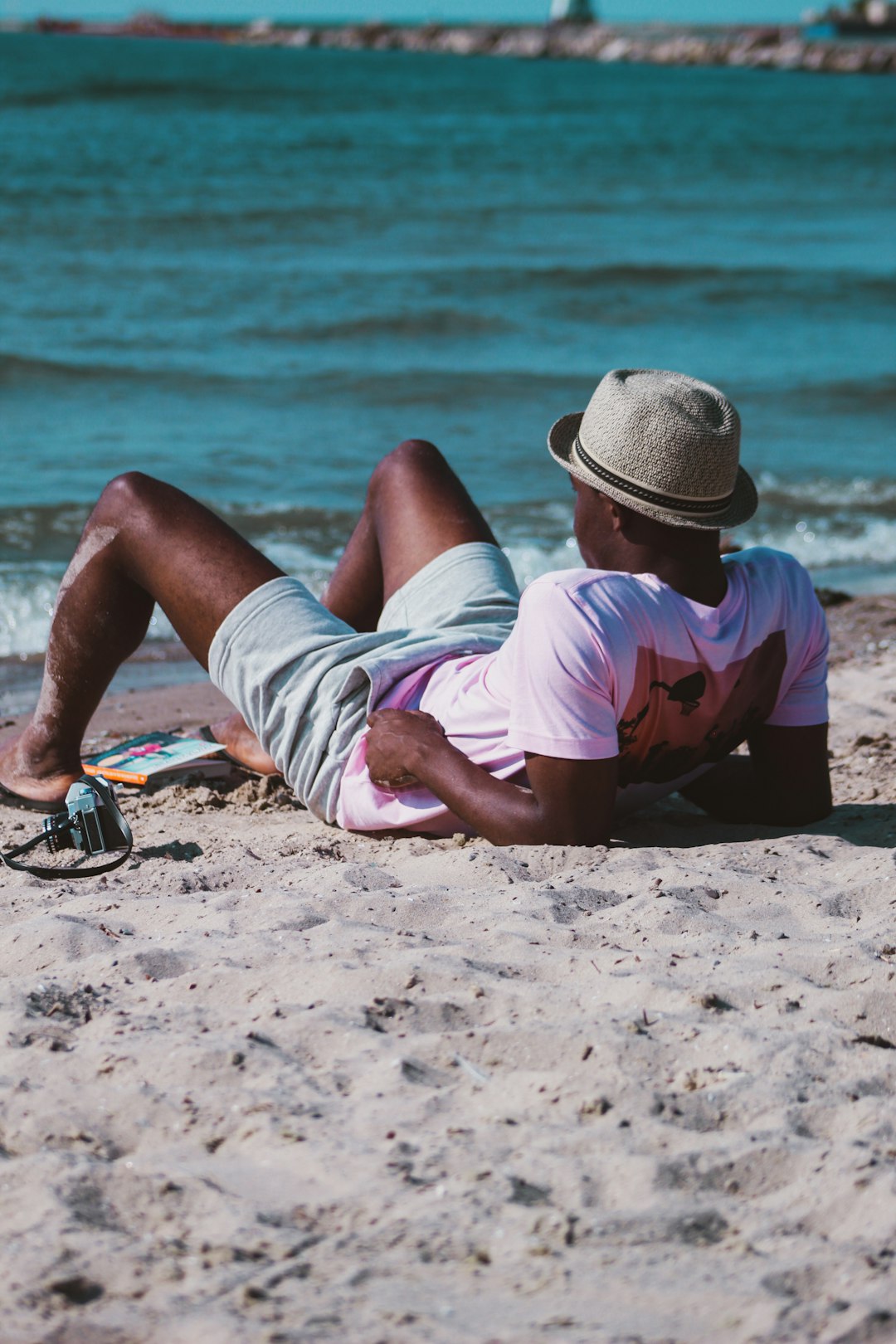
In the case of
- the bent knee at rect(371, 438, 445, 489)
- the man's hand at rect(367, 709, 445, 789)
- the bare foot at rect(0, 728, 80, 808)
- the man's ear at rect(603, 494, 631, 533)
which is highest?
the man's ear at rect(603, 494, 631, 533)

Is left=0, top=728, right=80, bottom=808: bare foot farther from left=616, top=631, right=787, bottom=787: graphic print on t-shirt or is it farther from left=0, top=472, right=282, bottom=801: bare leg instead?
left=616, top=631, right=787, bottom=787: graphic print on t-shirt

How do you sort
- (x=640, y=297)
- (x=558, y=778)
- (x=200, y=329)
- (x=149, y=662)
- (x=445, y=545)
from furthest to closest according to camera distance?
(x=640, y=297) → (x=200, y=329) → (x=149, y=662) → (x=445, y=545) → (x=558, y=778)

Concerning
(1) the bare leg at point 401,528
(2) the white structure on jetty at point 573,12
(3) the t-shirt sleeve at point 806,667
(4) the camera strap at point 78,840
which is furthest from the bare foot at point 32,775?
(2) the white structure on jetty at point 573,12

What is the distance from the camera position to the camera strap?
116 inches

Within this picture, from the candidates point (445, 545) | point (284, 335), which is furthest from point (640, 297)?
point (445, 545)

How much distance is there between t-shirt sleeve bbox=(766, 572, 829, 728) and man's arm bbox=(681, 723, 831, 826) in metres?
0.03

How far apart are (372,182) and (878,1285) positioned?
2084cm

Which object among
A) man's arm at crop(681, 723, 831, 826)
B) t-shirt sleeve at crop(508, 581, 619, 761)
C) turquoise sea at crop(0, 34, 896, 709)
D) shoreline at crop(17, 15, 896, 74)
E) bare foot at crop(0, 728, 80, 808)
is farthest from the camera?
shoreline at crop(17, 15, 896, 74)

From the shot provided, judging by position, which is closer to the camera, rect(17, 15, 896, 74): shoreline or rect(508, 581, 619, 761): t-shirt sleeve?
rect(508, 581, 619, 761): t-shirt sleeve

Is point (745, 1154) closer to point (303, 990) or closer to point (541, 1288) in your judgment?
point (541, 1288)

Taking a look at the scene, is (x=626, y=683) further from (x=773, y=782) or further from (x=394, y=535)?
(x=394, y=535)

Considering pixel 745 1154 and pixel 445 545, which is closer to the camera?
pixel 745 1154

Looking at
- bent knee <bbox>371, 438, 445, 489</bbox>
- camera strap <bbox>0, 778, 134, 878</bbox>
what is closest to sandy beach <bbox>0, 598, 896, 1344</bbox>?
camera strap <bbox>0, 778, 134, 878</bbox>

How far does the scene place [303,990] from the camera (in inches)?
91.0
